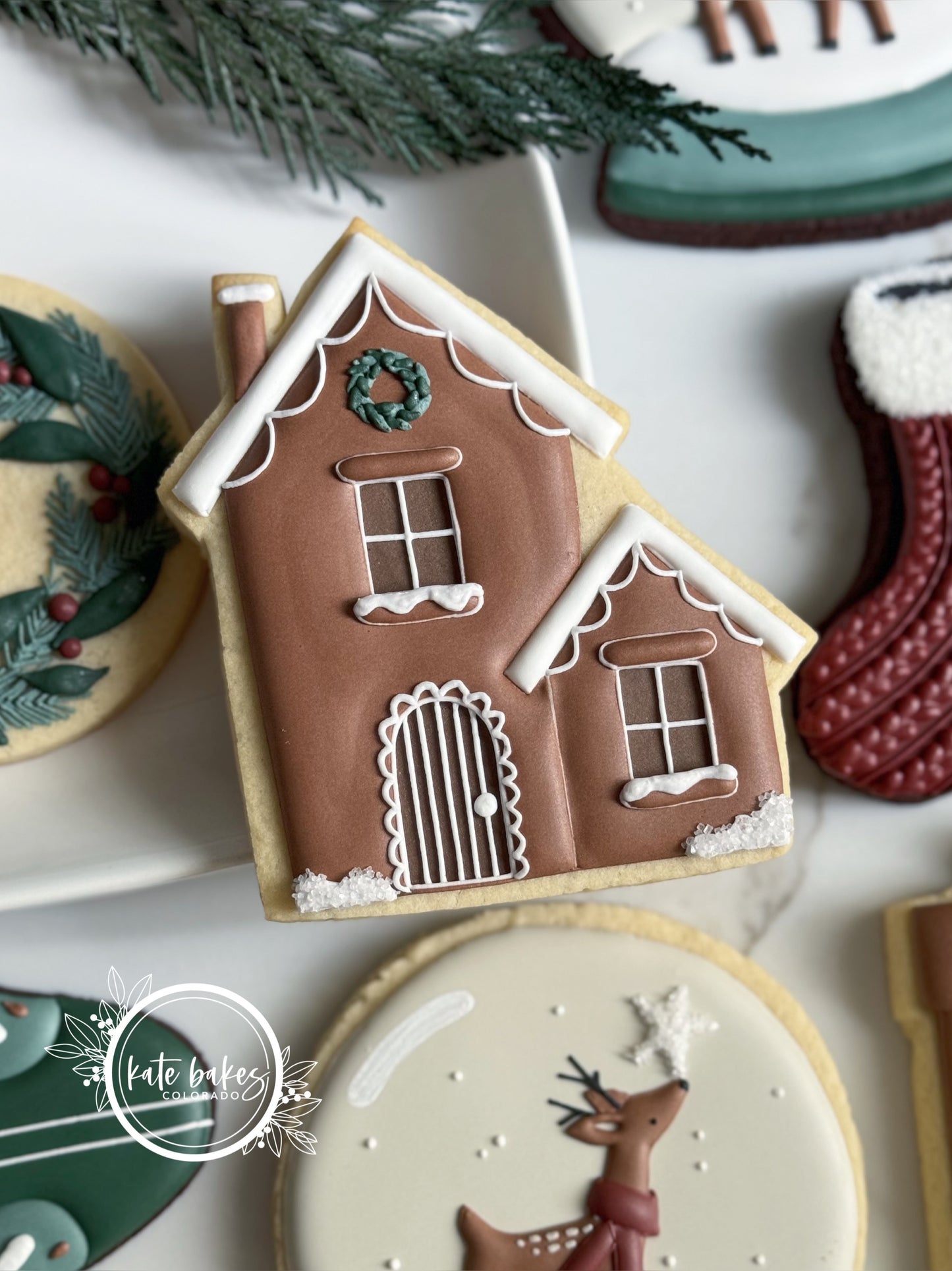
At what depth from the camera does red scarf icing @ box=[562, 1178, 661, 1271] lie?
1.27 metres

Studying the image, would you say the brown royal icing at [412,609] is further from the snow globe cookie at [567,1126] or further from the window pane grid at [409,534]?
the snow globe cookie at [567,1126]

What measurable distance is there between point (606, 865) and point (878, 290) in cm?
85

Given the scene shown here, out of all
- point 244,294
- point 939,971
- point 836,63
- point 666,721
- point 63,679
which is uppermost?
point 836,63

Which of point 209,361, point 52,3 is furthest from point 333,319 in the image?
point 52,3

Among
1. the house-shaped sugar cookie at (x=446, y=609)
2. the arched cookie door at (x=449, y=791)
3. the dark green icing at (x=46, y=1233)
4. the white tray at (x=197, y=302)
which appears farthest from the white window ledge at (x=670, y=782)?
the dark green icing at (x=46, y=1233)

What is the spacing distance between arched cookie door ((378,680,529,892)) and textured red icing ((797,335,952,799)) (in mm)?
501

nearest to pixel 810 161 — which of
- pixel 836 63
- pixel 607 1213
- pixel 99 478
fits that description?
pixel 836 63

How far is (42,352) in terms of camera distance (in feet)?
4.09

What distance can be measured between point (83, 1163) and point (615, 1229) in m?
0.69

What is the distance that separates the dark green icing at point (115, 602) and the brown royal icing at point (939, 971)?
110 cm

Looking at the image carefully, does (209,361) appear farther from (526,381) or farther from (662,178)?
(662,178)

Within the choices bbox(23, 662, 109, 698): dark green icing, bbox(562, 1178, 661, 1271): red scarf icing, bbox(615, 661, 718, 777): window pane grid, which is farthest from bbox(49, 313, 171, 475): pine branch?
bbox(562, 1178, 661, 1271): red scarf icing

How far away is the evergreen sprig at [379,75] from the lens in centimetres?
120

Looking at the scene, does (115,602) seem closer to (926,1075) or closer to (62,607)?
(62,607)
